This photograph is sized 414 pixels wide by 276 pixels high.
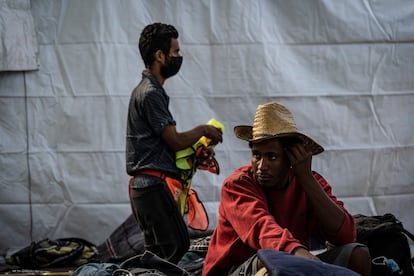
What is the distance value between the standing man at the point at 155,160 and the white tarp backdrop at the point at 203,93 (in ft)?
4.81

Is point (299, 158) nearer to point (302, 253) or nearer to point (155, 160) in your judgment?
point (302, 253)

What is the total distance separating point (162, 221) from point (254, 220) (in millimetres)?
1309

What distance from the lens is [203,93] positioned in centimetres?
596

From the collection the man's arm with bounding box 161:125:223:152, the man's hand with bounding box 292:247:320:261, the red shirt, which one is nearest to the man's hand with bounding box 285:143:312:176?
A: the red shirt

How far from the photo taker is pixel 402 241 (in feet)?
12.6

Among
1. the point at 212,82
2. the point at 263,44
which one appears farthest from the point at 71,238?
the point at 263,44

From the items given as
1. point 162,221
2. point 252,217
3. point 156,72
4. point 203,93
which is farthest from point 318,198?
point 203,93

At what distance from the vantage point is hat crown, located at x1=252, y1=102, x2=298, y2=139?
3268mm

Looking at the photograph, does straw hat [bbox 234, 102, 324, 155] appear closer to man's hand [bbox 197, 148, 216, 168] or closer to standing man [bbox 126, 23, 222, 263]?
standing man [bbox 126, 23, 222, 263]

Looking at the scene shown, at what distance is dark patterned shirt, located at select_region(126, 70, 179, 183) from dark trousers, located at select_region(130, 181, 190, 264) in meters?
0.12

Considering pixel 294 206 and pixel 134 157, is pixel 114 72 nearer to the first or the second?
pixel 134 157

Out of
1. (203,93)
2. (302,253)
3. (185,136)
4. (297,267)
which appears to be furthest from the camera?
(203,93)

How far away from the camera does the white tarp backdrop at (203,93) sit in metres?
5.90

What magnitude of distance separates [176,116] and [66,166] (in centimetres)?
87
